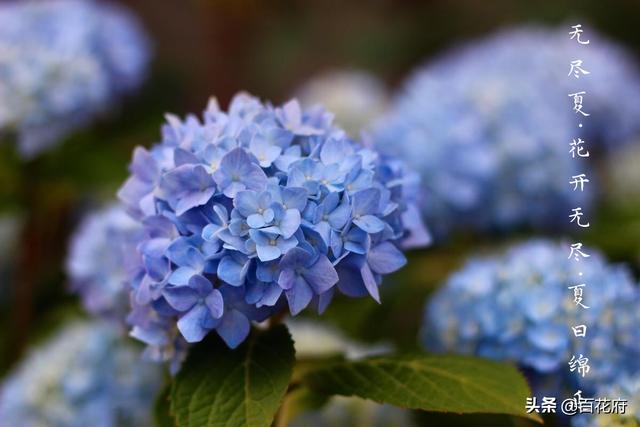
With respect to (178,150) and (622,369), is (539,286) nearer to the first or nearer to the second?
(622,369)

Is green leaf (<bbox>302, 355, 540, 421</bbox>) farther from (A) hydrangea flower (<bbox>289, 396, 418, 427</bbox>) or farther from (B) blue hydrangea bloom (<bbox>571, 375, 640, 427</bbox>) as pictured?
(A) hydrangea flower (<bbox>289, 396, 418, 427</bbox>)

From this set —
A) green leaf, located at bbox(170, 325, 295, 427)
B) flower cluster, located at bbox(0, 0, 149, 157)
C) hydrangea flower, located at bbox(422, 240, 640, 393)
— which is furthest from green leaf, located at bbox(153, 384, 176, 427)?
flower cluster, located at bbox(0, 0, 149, 157)

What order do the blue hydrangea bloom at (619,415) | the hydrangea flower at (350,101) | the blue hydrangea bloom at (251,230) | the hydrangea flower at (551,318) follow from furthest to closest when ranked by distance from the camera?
1. the hydrangea flower at (350,101)
2. the hydrangea flower at (551,318)
3. the blue hydrangea bloom at (619,415)
4. the blue hydrangea bloom at (251,230)

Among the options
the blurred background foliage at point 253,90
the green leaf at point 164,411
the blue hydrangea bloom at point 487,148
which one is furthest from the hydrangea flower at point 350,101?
the green leaf at point 164,411

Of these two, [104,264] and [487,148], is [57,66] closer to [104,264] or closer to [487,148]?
[104,264]

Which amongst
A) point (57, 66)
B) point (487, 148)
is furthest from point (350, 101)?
point (57, 66)

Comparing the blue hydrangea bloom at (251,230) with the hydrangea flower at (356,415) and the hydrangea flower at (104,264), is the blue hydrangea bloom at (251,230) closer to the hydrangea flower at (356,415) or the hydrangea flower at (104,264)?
the hydrangea flower at (104,264)
